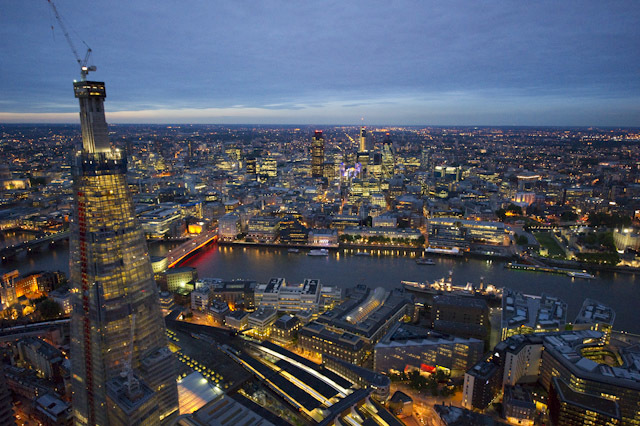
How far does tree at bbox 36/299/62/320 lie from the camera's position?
16.6m

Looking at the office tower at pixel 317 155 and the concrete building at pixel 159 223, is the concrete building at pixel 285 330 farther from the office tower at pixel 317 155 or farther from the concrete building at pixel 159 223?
the office tower at pixel 317 155

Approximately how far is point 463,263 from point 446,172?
30.1 metres

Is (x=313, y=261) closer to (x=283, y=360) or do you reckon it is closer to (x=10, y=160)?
(x=283, y=360)

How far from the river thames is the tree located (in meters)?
7.00

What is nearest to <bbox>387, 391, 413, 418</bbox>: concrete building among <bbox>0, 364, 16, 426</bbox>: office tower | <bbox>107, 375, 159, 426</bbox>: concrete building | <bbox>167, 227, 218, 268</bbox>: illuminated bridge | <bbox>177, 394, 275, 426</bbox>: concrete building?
<bbox>177, 394, 275, 426</bbox>: concrete building

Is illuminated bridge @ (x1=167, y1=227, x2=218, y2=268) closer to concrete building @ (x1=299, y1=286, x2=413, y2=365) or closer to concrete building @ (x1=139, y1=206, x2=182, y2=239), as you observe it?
concrete building @ (x1=139, y1=206, x2=182, y2=239)

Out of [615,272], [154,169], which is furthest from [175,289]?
[154,169]

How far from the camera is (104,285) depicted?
339 inches

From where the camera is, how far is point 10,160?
5316cm

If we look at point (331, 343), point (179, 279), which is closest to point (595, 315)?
point (331, 343)

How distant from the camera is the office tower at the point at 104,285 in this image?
8484mm

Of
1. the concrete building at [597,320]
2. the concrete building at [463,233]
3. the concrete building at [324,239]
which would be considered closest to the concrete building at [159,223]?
the concrete building at [324,239]

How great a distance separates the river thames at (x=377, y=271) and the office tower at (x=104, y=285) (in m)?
12.3

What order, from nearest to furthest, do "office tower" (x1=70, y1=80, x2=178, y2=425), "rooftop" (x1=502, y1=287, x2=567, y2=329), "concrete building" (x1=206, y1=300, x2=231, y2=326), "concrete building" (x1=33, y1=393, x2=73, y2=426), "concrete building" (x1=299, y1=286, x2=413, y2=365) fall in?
→ "office tower" (x1=70, y1=80, x2=178, y2=425) → "concrete building" (x1=33, y1=393, x2=73, y2=426) → "concrete building" (x1=299, y1=286, x2=413, y2=365) → "rooftop" (x1=502, y1=287, x2=567, y2=329) → "concrete building" (x1=206, y1=300, x2=231, y2=326)
